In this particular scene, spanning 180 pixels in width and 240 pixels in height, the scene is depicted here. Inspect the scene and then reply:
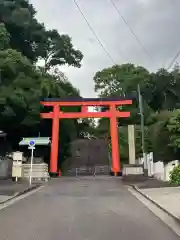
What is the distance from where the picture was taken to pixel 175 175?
22.2 meters

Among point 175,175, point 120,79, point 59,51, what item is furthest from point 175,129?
point 120,79

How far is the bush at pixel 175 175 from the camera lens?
21.7m

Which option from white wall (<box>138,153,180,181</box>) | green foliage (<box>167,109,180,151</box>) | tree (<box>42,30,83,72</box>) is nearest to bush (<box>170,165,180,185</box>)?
white wall (<box>138,153,180,181</box>)

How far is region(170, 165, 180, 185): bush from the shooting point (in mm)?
21711

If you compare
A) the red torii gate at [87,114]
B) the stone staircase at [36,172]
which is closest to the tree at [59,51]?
the red torii gate at [87,114]

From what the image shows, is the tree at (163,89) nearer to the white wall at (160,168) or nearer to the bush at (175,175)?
the white wall at (160,168)

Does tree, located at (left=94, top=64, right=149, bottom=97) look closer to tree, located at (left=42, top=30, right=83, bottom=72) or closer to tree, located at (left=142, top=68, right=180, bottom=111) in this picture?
tree, located at (left=142, top=68, right=180, bottom=111)

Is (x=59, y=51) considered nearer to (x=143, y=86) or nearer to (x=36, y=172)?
(x=143, y=86)

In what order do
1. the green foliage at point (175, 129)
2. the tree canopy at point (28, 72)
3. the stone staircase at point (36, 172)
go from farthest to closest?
the tree canopy at point (28, 72)
the stone staircase at point (36, 172)
the green foliage at point (175, 129)

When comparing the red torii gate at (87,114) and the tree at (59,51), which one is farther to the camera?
the tree at (59,51)

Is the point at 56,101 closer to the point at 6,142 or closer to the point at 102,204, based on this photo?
the point at 6,142

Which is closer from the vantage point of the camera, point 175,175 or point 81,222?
point 81,222

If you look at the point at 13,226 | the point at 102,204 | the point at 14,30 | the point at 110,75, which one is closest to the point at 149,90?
the point at 110,75

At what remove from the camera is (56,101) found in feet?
127
